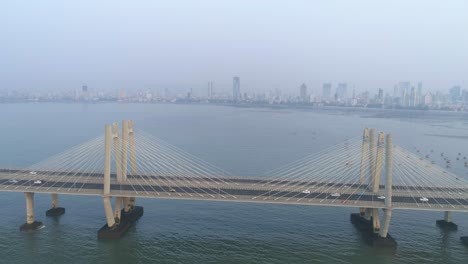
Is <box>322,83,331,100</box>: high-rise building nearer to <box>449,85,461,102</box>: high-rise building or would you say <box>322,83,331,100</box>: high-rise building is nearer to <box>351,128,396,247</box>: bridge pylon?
<box>449,85,461,102</box>: high-rise building

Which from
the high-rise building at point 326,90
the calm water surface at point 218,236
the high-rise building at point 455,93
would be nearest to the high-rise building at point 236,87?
the high-rise building at point 326,90

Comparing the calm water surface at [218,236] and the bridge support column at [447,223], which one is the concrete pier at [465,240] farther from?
the bridge support column at [447,223]

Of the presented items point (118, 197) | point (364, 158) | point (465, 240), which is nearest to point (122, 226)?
point (118, 197)

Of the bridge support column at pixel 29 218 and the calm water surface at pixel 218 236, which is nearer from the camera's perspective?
the calm water surface at pixel 218 236

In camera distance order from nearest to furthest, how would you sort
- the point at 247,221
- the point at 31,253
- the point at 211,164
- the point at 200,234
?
the point at 31,253
the point at 200,234
the point at 247,221
the point at 211,164

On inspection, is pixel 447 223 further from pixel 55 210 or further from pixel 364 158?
pixel 55 210

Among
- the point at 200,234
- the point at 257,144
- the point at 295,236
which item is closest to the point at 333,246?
the point at 295,236

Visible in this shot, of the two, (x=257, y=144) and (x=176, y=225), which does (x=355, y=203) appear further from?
(x=257, y=144)

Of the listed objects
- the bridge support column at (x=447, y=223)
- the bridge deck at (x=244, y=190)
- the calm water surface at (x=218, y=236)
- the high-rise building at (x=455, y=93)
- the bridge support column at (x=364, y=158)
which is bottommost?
the calm water surface at (x=218, y=236)
